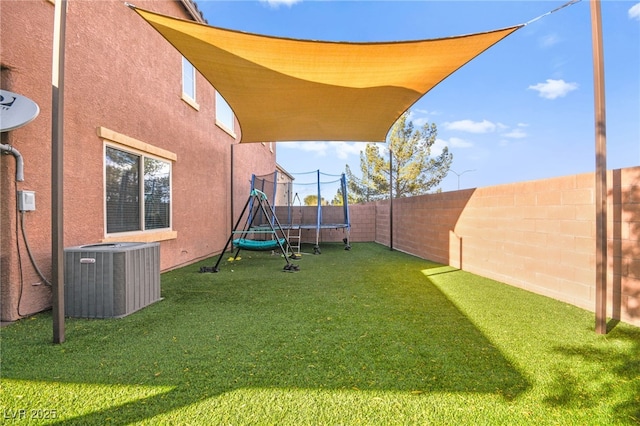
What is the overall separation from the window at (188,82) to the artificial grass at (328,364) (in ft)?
13.9

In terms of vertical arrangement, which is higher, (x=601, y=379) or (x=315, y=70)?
(x=315, y=70)

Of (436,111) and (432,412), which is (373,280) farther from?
(436,111)

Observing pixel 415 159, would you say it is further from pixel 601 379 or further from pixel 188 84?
pixel 601 379

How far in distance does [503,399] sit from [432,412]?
1.39 ft

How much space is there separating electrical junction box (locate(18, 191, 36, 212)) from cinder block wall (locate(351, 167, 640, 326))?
542 cm

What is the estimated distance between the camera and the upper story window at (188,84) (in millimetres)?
5762

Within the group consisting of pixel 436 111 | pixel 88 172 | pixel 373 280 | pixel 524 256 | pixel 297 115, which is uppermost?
pixel 436 111

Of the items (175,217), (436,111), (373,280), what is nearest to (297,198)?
(175,217)

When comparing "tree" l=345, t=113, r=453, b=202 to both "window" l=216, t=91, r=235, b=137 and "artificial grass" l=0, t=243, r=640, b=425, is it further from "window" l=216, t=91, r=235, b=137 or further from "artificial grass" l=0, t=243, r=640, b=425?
"artificial grass" l=0, t=243, r=640, b=425

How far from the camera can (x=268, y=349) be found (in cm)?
218

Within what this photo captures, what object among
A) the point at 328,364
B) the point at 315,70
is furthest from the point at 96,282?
the point at 315,70

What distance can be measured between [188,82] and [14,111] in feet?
13.0

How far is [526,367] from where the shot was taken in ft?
6.27

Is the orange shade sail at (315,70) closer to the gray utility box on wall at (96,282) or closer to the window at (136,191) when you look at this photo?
the window at (136,191)
